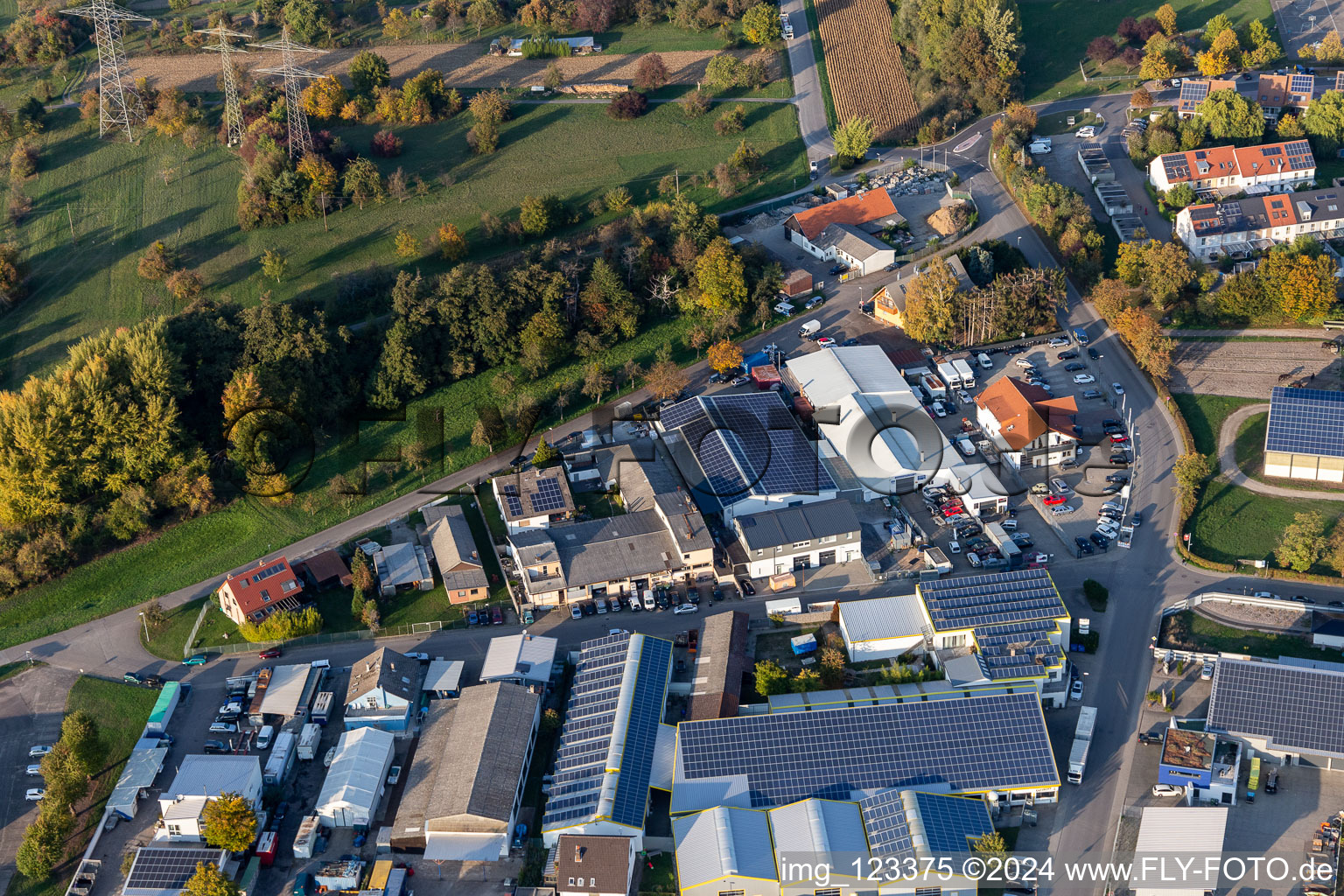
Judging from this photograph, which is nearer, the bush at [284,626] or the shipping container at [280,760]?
the shipping container at [280,760]

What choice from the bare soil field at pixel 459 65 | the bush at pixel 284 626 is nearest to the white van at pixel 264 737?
the bush at pixel 284 626

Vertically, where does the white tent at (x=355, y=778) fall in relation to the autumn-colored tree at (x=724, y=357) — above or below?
below

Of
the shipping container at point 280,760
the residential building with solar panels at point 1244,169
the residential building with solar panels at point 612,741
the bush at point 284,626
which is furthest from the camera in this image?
the residential building with solar panels at point 1244,169

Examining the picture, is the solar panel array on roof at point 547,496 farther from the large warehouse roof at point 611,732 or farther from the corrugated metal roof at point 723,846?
the corrugated metal roof at point 723,846

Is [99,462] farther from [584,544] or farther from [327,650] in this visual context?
[584,544]

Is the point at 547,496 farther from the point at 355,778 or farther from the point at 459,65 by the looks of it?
the point at 459,65

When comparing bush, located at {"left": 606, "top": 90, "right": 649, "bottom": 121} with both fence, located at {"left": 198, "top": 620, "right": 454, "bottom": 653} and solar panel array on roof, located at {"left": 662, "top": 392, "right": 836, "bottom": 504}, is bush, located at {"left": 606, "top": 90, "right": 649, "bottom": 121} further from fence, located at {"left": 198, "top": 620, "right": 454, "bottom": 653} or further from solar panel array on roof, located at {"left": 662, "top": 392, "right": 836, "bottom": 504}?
fence, located at {"left": 198, "top": 620, "right": 454, "bottom": 653}
